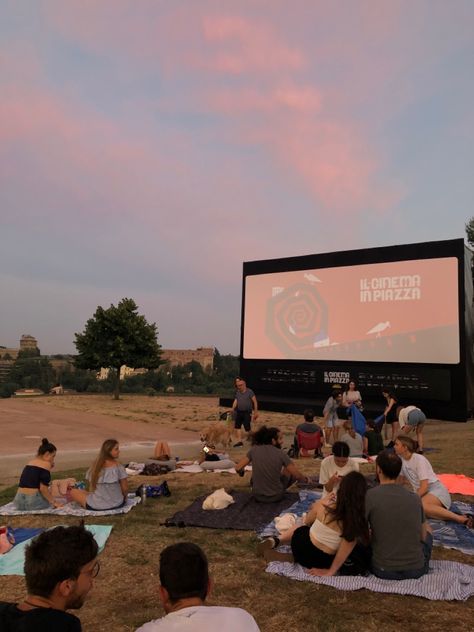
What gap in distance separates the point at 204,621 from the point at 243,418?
36.1 ft

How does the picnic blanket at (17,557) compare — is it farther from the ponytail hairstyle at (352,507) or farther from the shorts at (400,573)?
the shorts at (400,573)

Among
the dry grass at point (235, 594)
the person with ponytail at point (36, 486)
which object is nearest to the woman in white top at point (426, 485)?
the dry grass at point (235, 594)

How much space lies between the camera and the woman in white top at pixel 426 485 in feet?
19.5

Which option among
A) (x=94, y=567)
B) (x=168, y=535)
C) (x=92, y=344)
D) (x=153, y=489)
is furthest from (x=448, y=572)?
(x=92, y=344)

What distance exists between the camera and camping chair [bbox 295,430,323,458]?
10969 millimetres

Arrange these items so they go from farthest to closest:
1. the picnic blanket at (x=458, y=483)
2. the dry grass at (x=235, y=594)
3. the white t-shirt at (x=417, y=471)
→ the picnic blanket at (x=458, y=483), the white t-shirt at (x=417, y=471), the dry grass at (x=235, y=594)

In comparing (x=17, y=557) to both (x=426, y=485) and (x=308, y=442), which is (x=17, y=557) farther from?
(x=308, y=442)

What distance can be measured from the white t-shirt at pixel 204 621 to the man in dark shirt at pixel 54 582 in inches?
14.2

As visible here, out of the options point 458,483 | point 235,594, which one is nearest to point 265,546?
point 235,594

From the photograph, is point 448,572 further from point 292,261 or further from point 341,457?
point 292,261

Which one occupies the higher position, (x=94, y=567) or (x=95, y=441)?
(x=94, y=567)

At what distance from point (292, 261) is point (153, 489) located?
1584 centimetres

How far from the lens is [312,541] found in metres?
4.53

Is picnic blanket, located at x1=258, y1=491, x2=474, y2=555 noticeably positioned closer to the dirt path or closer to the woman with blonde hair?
the woman with blonde hair
